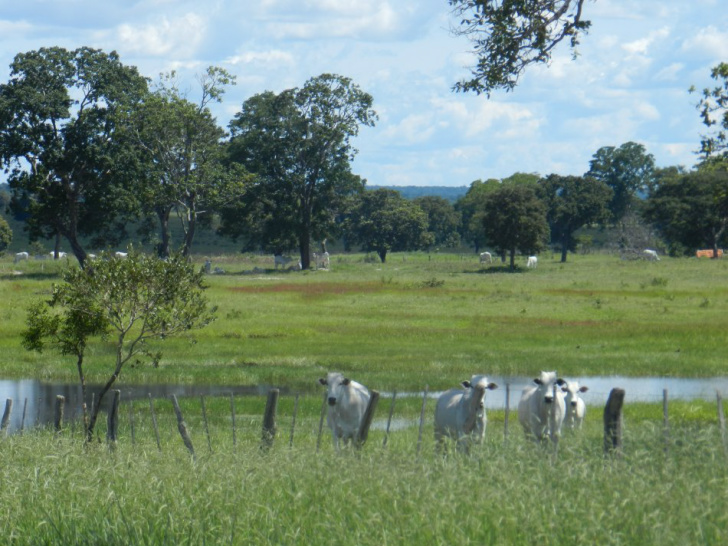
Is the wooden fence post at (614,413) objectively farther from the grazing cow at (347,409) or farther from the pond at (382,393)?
the pond at (382,393)

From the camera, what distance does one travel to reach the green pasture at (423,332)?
3662cm

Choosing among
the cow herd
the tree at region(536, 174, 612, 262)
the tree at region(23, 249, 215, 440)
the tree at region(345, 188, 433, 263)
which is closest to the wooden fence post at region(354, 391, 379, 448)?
the cow herd

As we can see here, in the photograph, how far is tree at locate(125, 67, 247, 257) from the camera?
74.3 m

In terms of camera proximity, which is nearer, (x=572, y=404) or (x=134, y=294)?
(x=572, y=404)

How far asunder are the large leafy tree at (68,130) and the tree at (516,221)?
40.0 m

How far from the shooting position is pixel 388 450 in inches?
506

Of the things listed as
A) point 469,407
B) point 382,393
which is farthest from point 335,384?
point 382,393

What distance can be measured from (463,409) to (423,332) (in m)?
30.0

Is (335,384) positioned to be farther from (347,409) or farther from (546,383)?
(546,383)

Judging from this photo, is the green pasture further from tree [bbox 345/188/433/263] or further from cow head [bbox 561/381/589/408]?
tree [bbox 345/188/433/263]

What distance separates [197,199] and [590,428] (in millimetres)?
60701

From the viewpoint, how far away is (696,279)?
77750mm

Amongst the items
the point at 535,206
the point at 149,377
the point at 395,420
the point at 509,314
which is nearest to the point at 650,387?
the point at 395,420

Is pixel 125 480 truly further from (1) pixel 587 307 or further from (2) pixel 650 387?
(1) pixel 587 307
